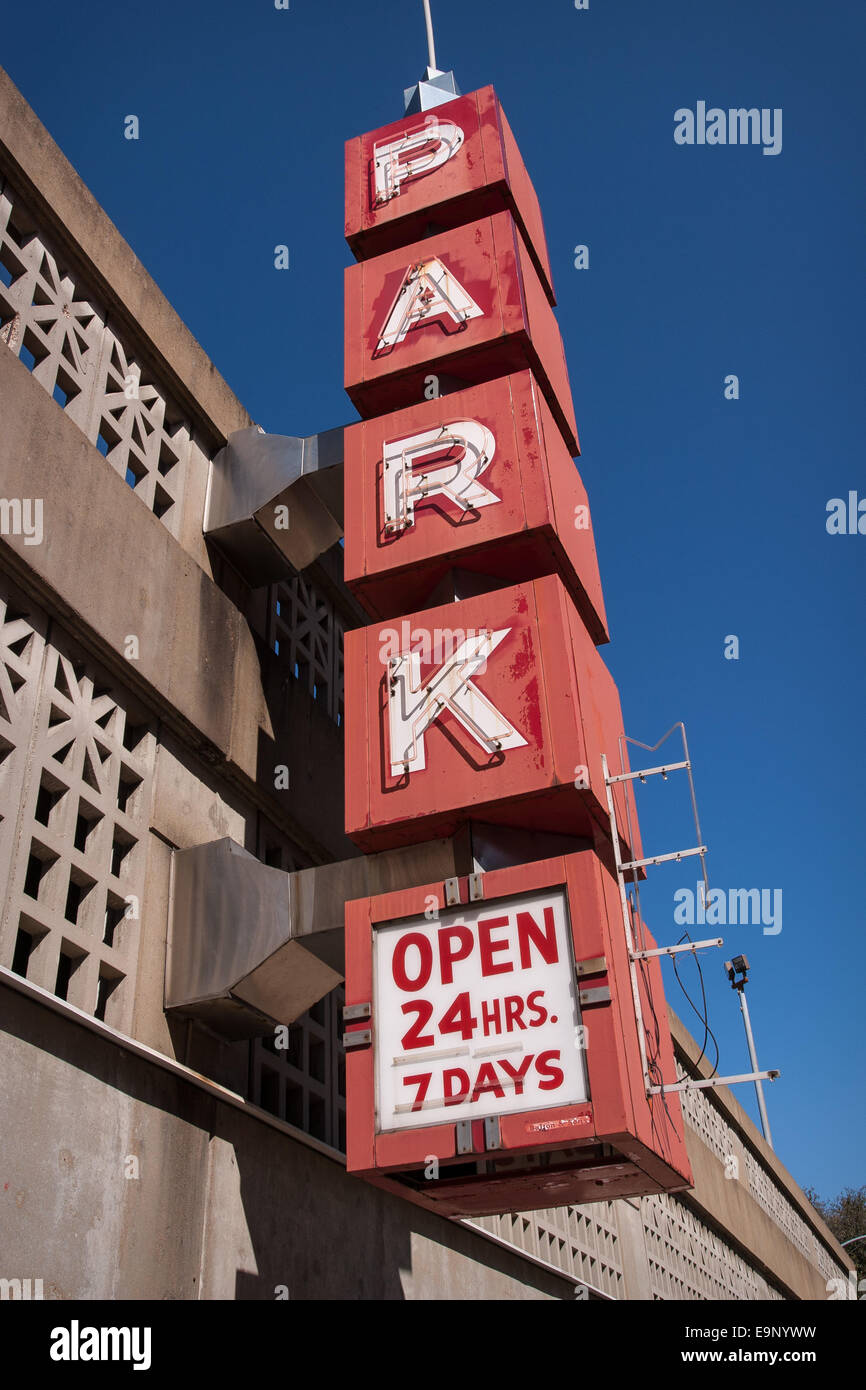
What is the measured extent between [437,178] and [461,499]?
5838 mm

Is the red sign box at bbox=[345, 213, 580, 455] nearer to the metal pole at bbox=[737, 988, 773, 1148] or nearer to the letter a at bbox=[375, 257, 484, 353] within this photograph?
the letter a at bbox=[375, 257, 484, 353]

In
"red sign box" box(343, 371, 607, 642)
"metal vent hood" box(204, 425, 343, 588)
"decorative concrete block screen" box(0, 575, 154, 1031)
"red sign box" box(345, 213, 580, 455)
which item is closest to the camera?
"decorative concrete block screen" box(0, 575, 154, 1031)

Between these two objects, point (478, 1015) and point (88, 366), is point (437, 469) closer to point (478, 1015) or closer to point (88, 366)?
point (88, 366)

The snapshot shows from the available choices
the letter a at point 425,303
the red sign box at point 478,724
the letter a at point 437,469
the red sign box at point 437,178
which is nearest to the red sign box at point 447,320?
the letter a at point 425,303

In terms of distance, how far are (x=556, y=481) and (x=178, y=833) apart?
207 inches

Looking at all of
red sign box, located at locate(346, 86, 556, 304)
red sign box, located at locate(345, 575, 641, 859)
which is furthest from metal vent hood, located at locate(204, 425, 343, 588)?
red sign box, located at locate(346, 86, 556, 304)

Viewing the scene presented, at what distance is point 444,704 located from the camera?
11.3m

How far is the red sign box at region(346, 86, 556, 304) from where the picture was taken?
1578 cm

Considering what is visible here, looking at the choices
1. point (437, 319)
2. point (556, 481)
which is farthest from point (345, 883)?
point (437, 319)

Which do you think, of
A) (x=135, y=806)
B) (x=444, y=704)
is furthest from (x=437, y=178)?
(x=135, y=806)

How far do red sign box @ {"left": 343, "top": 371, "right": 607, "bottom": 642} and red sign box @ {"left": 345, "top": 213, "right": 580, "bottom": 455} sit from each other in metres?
0.84

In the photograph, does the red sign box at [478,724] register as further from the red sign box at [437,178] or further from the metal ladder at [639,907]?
the red sign box at [437,178]

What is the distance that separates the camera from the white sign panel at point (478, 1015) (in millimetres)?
9531

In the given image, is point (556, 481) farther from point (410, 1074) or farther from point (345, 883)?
point (410, 1074)
